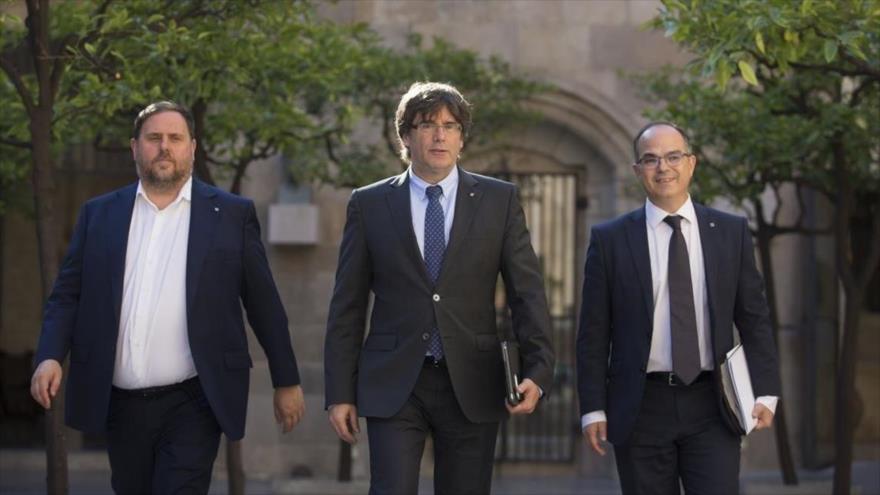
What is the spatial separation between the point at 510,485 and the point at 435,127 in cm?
870

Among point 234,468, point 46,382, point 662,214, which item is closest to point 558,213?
point 234,468

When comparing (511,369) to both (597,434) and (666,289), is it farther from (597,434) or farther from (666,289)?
(666,289)

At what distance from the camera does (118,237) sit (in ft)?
21.8

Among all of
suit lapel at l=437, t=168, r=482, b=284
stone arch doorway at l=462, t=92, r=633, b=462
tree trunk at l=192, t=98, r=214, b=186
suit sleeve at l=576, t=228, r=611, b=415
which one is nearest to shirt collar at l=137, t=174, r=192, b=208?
suit lapel at l=437, t=168, r=482, b=284

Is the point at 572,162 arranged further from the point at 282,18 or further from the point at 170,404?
the point at 170,404

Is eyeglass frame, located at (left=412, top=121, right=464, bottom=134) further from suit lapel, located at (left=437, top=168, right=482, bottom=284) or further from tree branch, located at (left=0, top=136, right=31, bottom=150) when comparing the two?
tree branch, located at (left=0, top=136, right=31, bottom=150)

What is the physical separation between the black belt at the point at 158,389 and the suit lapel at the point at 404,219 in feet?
3.31

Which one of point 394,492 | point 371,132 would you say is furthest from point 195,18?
point 371,132

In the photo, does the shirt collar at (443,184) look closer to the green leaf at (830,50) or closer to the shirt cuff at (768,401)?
the shirt cuff at (768,401)

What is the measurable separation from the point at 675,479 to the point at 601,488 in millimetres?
8148

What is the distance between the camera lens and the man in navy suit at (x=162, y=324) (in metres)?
6.48

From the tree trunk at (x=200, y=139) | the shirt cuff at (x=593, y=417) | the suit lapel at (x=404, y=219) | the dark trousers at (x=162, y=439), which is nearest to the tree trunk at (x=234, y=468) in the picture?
the tree trunk at (x=200, y=139)

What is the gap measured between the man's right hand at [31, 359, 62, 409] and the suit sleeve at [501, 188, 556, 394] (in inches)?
72.1

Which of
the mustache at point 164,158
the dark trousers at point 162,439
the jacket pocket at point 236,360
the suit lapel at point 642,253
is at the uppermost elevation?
the mustache at point 164,158
